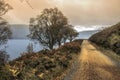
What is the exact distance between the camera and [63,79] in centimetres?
1742

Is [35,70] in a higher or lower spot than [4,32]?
lower

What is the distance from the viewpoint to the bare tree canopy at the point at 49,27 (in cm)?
6538

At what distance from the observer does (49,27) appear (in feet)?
213

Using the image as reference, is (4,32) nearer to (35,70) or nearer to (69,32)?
(35,70)

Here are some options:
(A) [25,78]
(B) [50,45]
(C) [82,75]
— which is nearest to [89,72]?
(C) [82,75]

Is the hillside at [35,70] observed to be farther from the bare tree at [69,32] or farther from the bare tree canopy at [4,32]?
the bare tree at [69,32]

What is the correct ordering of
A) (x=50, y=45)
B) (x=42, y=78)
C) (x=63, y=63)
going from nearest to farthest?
1. (x=42, y=78)
2. (x=63, y=63)
3. (x=50, y=45)

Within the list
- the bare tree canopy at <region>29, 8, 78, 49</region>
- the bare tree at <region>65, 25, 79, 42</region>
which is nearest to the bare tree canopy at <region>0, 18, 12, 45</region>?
the bare tree canopy at <region>29, 8, 78, 49</region>

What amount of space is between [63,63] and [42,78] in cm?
742

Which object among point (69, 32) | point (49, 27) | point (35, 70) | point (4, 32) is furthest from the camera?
point (69, 32)

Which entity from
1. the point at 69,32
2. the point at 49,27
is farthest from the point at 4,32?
the point at 69,32

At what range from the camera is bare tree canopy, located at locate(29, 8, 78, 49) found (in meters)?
65.4

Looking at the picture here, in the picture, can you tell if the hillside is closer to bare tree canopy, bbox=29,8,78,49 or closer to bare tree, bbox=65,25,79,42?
bare tree canopy, bbox=29,8,78,49

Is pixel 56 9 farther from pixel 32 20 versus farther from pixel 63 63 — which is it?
pixel 63 63
